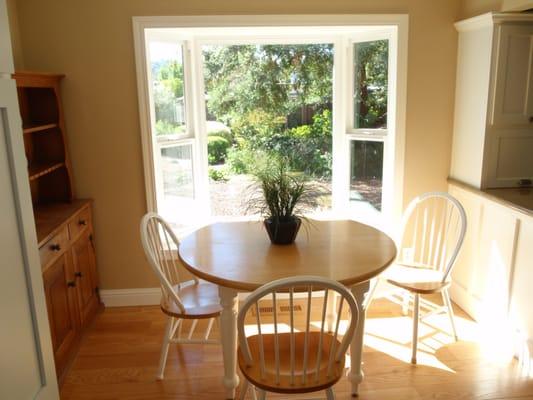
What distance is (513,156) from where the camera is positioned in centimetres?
295

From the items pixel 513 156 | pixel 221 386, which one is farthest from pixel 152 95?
pixel 513 156

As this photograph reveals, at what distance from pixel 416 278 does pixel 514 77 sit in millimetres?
1426

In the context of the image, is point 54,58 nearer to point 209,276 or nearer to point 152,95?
point 152,95

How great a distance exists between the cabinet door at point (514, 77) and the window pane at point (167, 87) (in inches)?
85.6

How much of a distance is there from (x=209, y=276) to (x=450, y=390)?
1424 mm

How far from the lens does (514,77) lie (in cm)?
283

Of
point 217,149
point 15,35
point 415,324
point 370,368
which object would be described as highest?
point 15,35

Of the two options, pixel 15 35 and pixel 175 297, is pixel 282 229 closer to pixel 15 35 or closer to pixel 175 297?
pixel 175 297

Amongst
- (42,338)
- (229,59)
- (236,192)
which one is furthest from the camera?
(236,192)

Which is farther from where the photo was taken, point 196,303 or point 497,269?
point 497,269

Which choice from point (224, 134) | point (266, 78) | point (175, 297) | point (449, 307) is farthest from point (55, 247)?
point (449, 307)

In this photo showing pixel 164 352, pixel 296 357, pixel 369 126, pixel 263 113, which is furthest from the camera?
pixel 263 113

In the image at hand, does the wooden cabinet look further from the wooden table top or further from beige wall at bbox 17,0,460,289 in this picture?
the wooden table top

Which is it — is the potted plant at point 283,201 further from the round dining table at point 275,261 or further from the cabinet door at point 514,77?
the cabinet door at point 514,77
